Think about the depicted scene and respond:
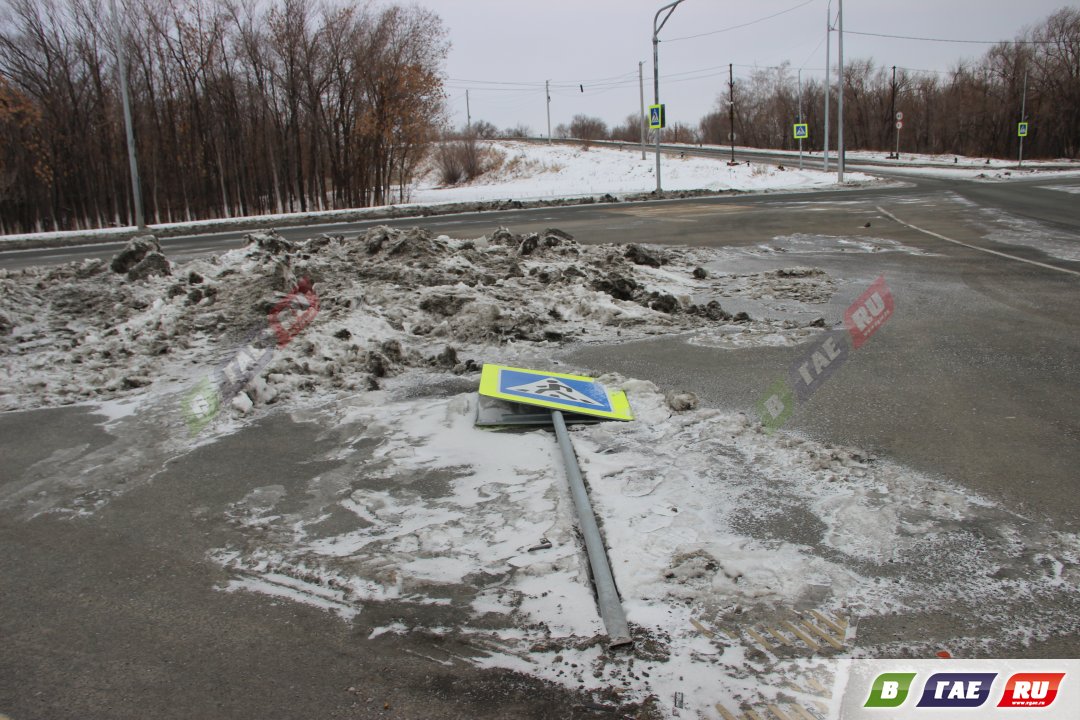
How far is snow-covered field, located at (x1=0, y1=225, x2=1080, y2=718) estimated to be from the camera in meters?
2.88

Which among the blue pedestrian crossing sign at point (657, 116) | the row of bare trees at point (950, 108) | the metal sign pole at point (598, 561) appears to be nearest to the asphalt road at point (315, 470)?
the metal sign pole at point (598, 561)

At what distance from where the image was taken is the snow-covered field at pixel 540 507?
2.88 metres

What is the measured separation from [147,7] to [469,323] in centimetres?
3113

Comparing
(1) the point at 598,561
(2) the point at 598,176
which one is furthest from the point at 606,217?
(2) the point at 598,176

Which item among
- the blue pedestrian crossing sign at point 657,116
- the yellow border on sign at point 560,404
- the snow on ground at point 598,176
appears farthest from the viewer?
the snow on ground at point 598,176

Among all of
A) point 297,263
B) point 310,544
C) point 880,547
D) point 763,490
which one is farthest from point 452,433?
point 297,263

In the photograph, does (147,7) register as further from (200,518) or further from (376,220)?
(200,518)

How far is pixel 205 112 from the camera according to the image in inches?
1287

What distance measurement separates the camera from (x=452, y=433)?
529cm

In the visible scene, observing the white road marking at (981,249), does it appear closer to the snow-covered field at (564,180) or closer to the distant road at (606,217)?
the distant road at (606,217)

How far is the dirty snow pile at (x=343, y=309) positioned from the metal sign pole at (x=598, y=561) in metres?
2.88

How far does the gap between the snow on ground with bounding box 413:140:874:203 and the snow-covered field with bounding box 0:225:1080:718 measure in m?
27.0

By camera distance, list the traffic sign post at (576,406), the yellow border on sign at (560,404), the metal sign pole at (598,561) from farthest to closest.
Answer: the yellow border on sign at (560,404), the traffic sign post at (576,406), the metal sign pole at (598,561)

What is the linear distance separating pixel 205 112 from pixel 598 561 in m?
34.9
